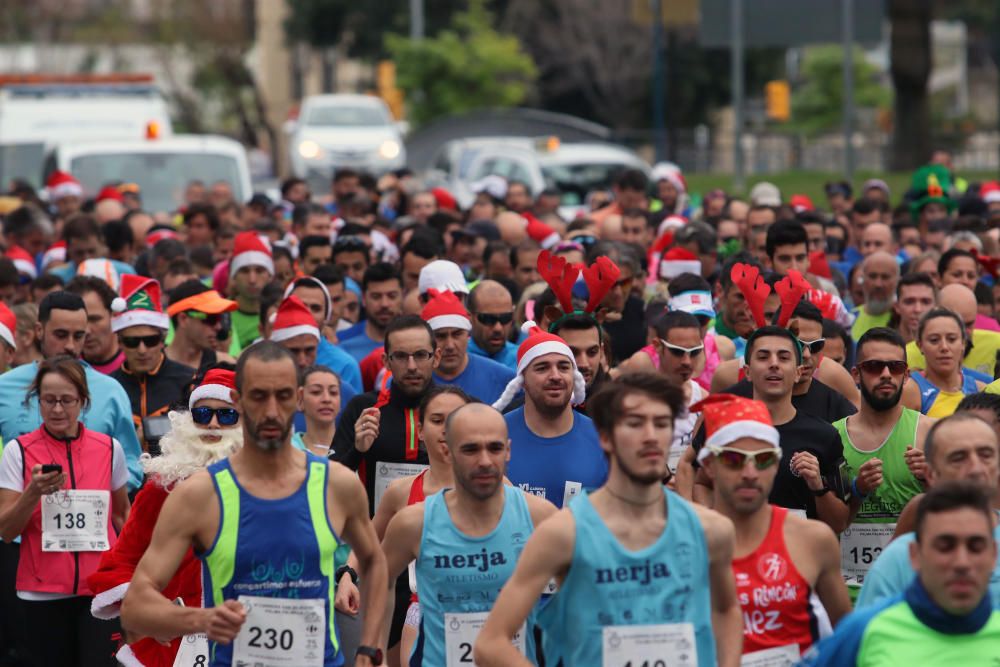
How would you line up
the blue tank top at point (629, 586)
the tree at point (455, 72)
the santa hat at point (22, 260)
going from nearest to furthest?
the blue tank top at point (629, 586)
the santa hat at point (22, 260)
the tree at point (455, 72)

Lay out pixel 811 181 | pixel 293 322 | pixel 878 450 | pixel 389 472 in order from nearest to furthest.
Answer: pixel 878 450 < pixel 389 472 < pixel 293 322 < pixel 811 181

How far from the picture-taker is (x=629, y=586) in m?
5.80

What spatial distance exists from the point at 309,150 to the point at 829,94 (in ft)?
83.7

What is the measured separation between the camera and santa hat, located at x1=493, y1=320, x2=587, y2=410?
843cm

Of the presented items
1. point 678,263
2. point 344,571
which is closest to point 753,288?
point 344,571

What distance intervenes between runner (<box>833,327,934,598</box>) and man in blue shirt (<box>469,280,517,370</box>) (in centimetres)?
256

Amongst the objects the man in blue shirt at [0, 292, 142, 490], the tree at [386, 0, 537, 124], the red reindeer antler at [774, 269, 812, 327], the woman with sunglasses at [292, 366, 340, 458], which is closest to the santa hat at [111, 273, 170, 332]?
the man in blue shirt at [0, 292, 142, 490]

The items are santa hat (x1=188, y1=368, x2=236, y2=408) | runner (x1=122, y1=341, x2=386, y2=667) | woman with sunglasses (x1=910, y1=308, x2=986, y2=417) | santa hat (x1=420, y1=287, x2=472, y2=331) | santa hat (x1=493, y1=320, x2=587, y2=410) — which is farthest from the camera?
santa hat (x1=420, y1=287, x2=472, y2=331)

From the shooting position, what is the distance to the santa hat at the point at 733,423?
6.43 metres

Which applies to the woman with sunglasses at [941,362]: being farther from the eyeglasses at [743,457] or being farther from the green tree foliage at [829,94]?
the green tree foliage at [829,94]

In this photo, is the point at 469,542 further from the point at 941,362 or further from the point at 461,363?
the point at 941,362

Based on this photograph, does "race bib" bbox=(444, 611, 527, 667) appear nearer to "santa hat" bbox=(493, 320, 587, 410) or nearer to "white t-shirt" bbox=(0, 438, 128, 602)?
"santa hat" bbox=(493, 320, 587, 410)

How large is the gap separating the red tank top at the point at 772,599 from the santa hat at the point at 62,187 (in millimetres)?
12859

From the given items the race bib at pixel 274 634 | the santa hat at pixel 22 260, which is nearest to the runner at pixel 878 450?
the race bib at pixel 274 634
